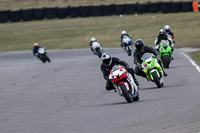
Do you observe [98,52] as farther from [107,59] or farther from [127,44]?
[107,59]

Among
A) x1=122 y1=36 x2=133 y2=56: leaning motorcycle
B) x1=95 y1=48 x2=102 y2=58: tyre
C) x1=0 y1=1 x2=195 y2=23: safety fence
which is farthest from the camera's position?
x1=0 y1=1 x2=195 y2=23: safety fence

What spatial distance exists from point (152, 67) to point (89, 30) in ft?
106

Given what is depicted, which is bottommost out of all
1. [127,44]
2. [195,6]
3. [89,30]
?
[89,30]

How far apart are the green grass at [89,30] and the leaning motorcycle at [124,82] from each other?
25.7 m

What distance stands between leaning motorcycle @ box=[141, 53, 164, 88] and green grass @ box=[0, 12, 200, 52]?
77.3ft

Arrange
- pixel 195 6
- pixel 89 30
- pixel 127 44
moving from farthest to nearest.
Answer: pixel 89 30
pixel 195 6
pixel 127 44

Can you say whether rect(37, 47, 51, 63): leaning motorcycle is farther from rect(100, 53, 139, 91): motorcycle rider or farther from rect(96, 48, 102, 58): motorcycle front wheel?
rect(100, 53, 139, 91): motorcycle rider

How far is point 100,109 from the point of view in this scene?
9945 millimetres

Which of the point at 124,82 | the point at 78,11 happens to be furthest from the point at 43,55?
the point at 78,11

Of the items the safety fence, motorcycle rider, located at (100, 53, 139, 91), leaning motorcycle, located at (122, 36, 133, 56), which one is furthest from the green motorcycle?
the safety fence

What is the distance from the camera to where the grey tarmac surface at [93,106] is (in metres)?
7.78

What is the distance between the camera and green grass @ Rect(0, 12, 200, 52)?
39031mm

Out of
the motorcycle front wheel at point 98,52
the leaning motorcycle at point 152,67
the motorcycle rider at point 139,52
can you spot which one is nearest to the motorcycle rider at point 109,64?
the leaning motorcycle at point 152,67

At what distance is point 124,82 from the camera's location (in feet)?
34.1
